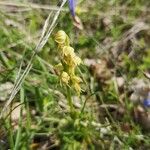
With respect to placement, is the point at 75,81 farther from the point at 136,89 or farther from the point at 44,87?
the point at 136,89

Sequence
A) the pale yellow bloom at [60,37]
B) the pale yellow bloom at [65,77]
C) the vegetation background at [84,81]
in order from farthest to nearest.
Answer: the vegetation background at [84,81], the pale yellow bloom at [65,77], the pale yellow bloom at [60,37]

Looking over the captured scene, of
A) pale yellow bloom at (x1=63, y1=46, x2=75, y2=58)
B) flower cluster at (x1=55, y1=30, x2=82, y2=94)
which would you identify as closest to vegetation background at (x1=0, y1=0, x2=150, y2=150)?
flower cluster at (x1=55, y1=30, x2=82, y2=94)

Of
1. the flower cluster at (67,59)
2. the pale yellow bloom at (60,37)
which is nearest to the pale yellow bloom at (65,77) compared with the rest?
the flower cluster at (67,59)

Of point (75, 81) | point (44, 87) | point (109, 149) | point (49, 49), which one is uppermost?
point (49, 49)

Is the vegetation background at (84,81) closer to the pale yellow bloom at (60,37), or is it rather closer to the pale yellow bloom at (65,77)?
the pale yellow bloom at (65,77)

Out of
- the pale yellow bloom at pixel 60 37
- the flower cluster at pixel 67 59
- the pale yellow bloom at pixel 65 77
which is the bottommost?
the pale yellow bloom at pixel 65 77

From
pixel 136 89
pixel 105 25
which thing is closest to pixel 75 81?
pixel 136 89
